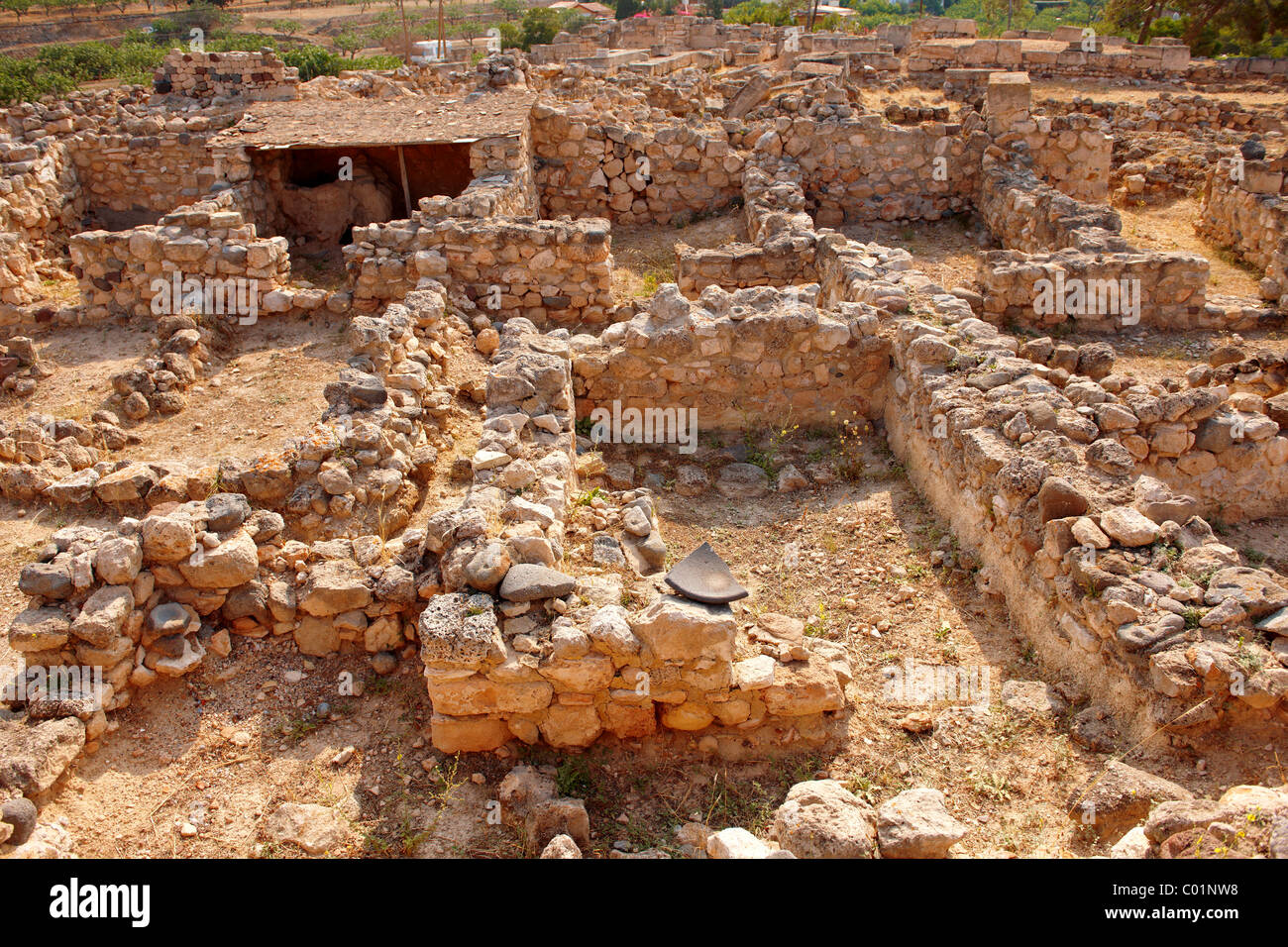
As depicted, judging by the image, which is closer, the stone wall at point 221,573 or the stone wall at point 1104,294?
the stone wall at point 221,573

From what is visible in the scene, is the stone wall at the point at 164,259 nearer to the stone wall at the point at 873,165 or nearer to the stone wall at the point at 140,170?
the stone wall at the point at 140,170

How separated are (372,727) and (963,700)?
3112mm

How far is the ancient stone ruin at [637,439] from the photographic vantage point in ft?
14.0

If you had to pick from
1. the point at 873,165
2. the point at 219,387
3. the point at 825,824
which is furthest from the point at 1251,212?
the point at 219,387

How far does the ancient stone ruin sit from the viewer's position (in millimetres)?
4270

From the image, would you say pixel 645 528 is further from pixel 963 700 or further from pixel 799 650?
pixel 963 700

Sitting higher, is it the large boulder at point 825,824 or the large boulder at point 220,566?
the large boulder at point 220,566

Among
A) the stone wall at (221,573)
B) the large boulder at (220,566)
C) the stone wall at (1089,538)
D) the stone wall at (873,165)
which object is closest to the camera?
the stone wall at (1089,538)

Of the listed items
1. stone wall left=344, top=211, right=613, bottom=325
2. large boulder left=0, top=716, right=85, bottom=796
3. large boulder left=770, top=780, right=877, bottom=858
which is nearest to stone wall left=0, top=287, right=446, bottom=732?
large boulder left=0, top=716, right=85, bottom=796

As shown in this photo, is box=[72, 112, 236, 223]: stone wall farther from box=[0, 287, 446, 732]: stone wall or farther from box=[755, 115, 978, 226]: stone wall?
box=[0, 287, 446, 732]: stone wall

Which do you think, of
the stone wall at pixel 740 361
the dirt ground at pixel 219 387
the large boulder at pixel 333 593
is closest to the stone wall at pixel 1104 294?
the stone wall at pixel 740 361

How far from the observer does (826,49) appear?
22953 mm
